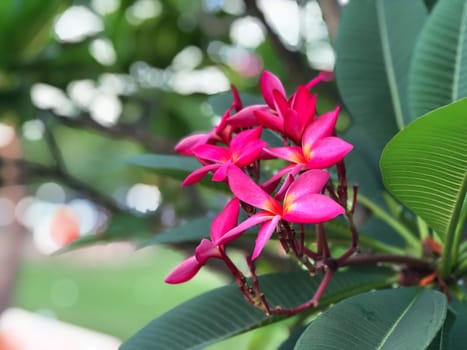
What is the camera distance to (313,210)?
1.52 ft

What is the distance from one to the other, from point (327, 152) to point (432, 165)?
2.9 inches

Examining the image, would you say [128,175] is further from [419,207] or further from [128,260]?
[128,260]

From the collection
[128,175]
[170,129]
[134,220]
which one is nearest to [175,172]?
[134,220]

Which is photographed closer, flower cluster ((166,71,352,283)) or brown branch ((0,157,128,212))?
flower cluster ((166,71,352,283))

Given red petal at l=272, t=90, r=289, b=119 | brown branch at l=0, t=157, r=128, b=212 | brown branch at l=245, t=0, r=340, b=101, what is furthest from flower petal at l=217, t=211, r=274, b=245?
brown branch at l=0, t=157, r=128, b=212

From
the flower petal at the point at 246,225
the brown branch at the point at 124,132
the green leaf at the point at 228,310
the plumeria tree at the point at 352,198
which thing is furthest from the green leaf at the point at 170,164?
the brown branch at the point at 124,132

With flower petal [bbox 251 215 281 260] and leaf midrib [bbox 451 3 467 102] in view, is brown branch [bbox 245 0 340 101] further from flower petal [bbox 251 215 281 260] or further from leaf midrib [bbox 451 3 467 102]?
flower petal [bbox 251 215 281 260]

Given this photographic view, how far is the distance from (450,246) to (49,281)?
17.6 feet

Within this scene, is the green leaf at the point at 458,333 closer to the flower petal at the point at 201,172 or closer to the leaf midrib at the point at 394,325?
the leaf midrib at the point at 394,325

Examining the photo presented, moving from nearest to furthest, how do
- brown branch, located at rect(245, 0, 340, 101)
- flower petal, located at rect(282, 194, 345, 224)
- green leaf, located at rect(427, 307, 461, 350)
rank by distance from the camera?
flower petal, located at rect(282, 194, 345, 224) < green leaf, located at rect(427, 307, 461, 350) < brown branch, located at rect(245, 0, 340, 101)

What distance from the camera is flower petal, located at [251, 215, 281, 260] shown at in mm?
464

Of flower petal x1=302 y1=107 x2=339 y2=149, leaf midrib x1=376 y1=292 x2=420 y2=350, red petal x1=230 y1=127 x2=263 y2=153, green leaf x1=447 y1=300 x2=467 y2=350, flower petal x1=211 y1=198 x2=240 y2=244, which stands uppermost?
flower petal x1=302 y1=107 x2=339 y2=149

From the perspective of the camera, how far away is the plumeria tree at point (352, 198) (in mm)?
494

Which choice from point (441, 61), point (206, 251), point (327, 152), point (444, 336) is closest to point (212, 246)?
point (206, 251)
